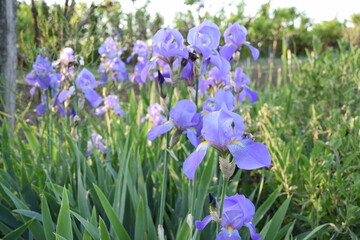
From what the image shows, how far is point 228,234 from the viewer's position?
37.8 inches

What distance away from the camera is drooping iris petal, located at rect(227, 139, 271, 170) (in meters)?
0.84

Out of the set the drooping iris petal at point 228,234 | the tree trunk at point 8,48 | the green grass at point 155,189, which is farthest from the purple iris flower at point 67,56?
the drooping iris petal at point 228,234

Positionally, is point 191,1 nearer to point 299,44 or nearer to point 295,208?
point 295,208

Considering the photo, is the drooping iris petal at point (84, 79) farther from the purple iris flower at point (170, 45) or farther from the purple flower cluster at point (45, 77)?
the purple iris flower at point (170, 45)

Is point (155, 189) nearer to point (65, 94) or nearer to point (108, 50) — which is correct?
point (65, 94)

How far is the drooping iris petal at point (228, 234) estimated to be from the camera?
0.95m

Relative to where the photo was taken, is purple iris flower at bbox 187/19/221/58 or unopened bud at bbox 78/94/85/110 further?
unopened bud at bbox 78/94/85/110

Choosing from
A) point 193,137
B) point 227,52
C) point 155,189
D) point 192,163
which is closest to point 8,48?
point 155,189

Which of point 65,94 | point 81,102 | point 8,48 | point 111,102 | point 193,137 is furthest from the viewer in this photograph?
point 8,48

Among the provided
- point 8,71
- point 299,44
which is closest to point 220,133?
point 8,71

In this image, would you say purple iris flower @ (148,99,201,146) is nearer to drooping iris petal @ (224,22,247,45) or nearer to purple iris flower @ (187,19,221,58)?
purple iris flower @ (187,19,221,58)

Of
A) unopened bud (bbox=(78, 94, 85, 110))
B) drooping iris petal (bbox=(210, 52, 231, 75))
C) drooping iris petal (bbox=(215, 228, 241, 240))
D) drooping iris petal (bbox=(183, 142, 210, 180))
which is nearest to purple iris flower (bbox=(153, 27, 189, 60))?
drooping iris petal (bbox=(210, 52, 231, 75))

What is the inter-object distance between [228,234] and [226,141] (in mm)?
239

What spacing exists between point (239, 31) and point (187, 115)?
60cm
